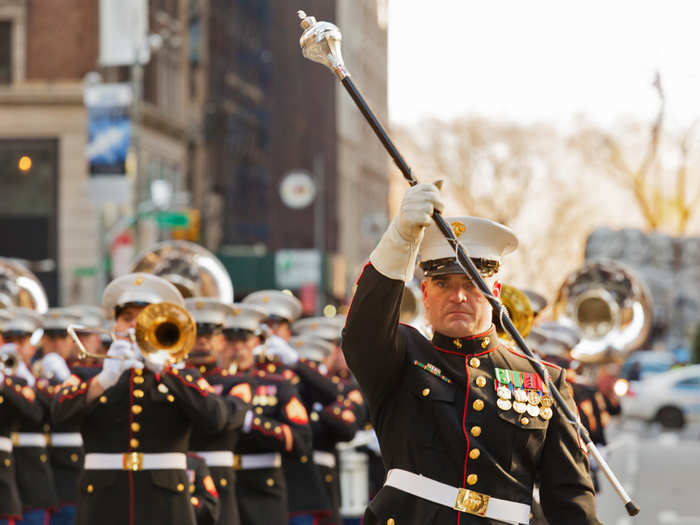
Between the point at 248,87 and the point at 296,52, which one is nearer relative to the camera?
the point at 248,87

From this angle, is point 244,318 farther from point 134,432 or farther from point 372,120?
point 372,120

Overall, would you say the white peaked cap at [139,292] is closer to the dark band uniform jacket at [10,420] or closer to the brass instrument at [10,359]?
the dark band uniform jacket at [10,420]

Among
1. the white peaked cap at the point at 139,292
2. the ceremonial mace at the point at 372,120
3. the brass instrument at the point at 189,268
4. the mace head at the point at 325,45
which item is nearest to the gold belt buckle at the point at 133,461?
the white peaked cap at the point at 139,292

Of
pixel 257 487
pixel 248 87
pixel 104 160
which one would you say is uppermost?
pixel 248 87

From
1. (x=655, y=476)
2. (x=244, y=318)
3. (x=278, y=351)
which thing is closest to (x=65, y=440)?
(x=278, y=351)

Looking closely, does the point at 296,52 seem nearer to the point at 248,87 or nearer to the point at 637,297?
the point at 248,87

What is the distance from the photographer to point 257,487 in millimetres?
9609

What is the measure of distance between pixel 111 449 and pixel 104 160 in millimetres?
Answer: 23192

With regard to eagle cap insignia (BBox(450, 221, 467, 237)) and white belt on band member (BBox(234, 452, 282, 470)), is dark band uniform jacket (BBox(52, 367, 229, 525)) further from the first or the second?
eagle cap insignia (BBox(450, 221, 467, 237))

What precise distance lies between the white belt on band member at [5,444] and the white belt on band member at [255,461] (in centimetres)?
155

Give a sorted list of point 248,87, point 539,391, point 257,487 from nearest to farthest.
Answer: point 539,391
point 257,487
point 248,87

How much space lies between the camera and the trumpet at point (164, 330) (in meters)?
7.38

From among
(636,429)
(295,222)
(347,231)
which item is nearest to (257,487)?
(636,429)

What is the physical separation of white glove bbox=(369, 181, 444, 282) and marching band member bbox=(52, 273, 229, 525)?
291 centimetres
